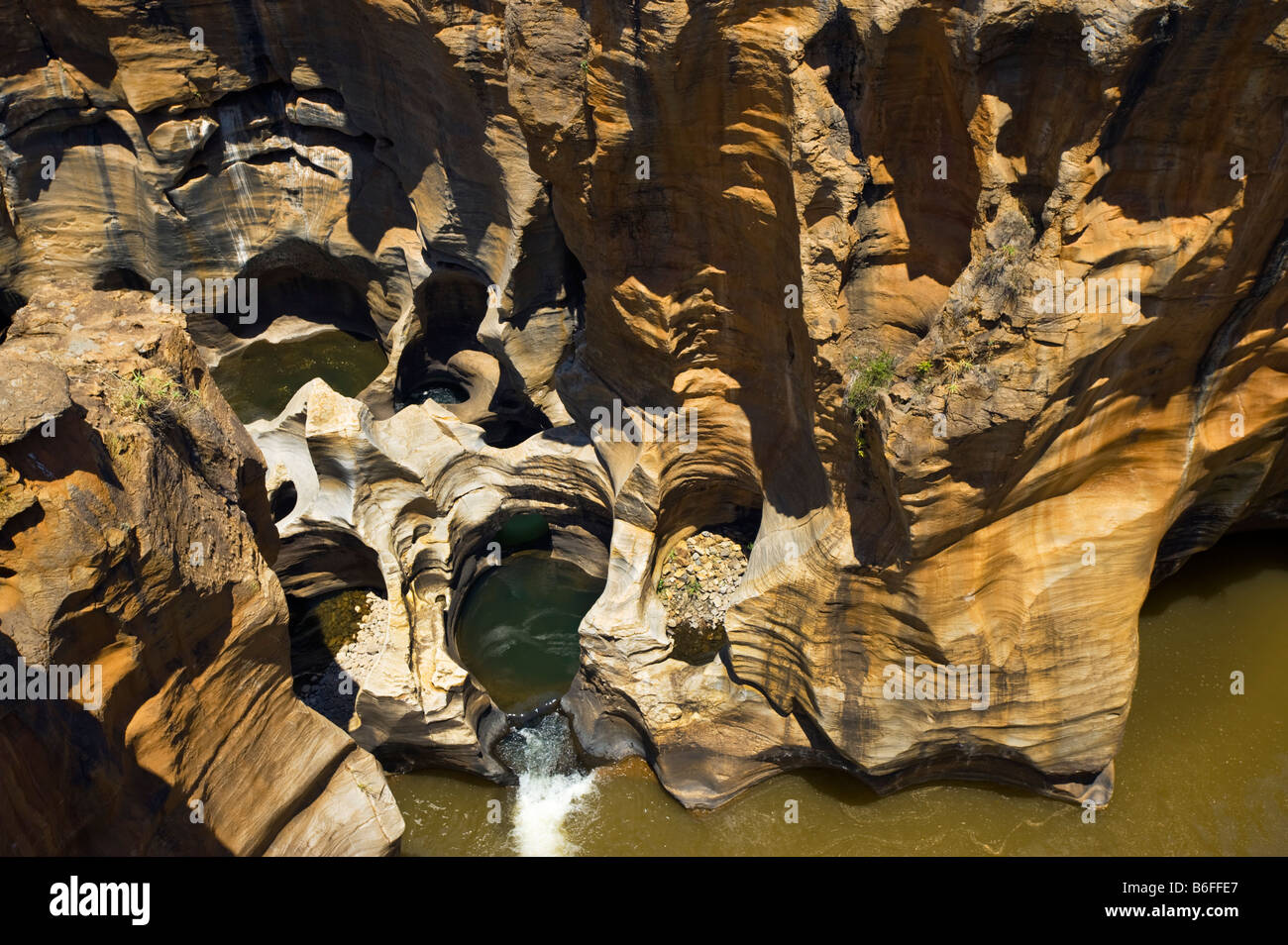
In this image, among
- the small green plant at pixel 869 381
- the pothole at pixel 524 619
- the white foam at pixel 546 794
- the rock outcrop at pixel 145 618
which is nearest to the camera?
the rock outcrop at pixel 145 618

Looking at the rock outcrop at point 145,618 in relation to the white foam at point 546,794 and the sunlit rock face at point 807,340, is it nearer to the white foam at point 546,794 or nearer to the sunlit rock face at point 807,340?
the white foam at point 546,794

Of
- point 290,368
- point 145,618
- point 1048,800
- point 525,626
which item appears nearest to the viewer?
point 145,618

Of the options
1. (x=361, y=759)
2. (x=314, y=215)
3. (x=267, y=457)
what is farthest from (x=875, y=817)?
(x=314, y=215)

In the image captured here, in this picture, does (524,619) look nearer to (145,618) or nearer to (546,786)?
(546,786)

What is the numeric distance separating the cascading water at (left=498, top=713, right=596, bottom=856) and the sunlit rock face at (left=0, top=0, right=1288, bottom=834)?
0.41 meters

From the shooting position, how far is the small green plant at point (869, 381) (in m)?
8.45

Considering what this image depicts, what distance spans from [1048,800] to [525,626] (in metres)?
6.84

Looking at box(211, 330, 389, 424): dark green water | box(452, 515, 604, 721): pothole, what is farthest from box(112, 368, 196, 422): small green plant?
box(211, 330, 389, 424): dark green water

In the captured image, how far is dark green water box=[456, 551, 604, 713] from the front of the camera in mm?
12711

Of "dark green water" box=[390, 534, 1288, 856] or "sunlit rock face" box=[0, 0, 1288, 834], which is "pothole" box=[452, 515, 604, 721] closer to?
"sunlit rock face" box=[0, 0, 1288, 834]

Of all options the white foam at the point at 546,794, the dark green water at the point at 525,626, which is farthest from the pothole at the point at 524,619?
the white foam at the point at 546,794

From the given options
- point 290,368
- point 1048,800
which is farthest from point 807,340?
point 290,368

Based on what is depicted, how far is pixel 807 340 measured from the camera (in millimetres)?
9289

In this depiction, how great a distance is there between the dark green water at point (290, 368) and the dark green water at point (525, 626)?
555 cm
